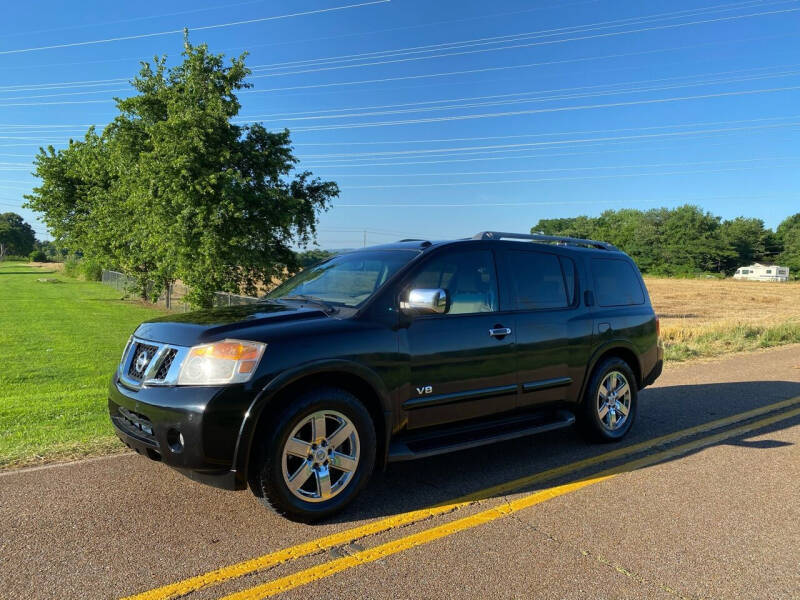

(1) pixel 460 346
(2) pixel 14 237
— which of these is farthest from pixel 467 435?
(2) pixel 14 237

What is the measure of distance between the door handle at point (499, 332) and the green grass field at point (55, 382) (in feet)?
11.5

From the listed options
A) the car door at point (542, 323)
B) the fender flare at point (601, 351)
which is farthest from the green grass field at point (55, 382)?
the fender flare at point (601, 351)

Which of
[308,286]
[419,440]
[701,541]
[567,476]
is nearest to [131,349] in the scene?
[308,286]

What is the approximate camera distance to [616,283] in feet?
20.3

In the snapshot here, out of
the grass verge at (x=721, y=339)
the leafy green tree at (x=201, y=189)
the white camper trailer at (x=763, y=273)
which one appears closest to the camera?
the grass verge at (x=721, y=339)

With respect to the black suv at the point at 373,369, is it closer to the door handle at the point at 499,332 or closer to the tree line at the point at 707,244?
the door handle at the point at 499,332

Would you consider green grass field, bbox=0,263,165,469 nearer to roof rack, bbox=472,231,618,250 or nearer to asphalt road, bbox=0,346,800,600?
asphalt road, bbox=0,346,800,600

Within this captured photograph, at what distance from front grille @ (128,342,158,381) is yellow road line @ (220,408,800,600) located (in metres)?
1.70

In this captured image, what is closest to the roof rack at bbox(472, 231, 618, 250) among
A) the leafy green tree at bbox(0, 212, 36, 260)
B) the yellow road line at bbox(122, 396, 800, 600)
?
the yellow road line at bbox(122, 396, 800, 600)

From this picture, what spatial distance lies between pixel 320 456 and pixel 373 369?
2.21ft

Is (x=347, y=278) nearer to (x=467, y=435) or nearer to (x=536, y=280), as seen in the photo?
(x=467, y=435)

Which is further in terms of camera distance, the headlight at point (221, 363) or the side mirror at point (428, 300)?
the side mirror at point (428, 300)

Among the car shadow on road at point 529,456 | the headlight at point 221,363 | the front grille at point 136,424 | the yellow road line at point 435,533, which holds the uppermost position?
the headlight at point 221,363

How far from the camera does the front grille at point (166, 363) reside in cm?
371
